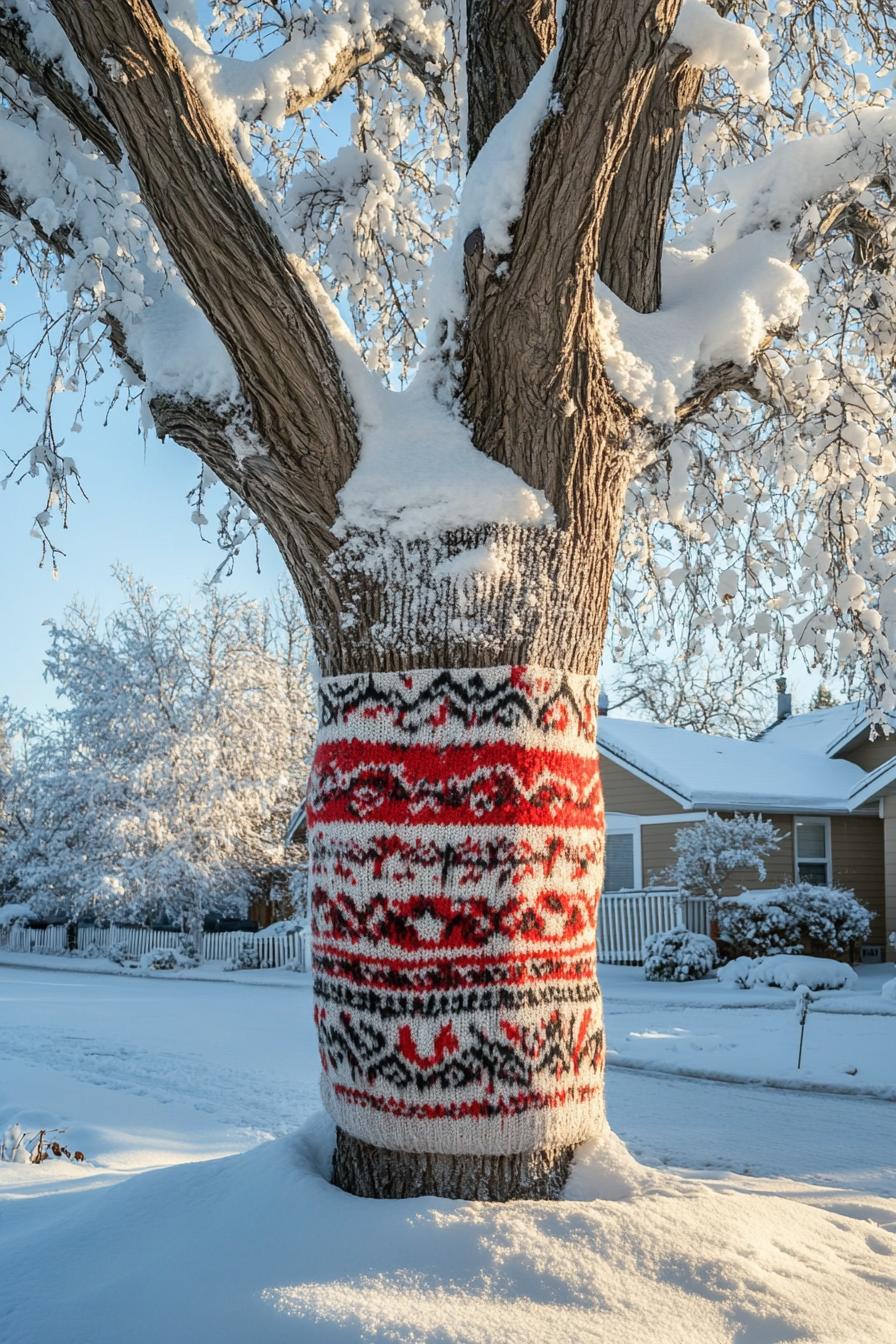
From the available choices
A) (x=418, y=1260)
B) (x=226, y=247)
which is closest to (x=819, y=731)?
(x=226, y=247)

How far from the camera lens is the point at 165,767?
26.7 metres

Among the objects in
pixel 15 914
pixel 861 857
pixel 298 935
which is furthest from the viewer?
pixel 15 914

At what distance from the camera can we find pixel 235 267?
326cm

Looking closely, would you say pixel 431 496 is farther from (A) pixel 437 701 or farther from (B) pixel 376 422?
(A) pixel 437 701

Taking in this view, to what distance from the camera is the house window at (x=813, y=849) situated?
22312mm

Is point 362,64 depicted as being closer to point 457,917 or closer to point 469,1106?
point 457,917

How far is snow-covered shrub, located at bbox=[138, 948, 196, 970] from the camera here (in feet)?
81.4

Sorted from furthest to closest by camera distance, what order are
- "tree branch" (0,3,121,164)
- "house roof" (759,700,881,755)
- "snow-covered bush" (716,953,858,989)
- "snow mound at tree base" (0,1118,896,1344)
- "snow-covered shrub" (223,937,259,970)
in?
"snow-covered shrub" (223,937,259,970), "house roof" (759,700,881,755), "snow-covered bush" (716,953,858,989), "tree branch" (0,3,121,164), "snow mound at tree base" (0,1118,896,1344)

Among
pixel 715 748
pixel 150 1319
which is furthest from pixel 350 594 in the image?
pixel 715 748

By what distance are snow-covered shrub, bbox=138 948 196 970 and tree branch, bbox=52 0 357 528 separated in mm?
23208

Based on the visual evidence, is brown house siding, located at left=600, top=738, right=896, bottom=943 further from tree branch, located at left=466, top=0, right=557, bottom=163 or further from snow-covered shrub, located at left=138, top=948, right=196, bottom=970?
tree branch, located at left=466, top=0, right=557, bottom=163

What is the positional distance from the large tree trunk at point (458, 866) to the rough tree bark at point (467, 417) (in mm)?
11

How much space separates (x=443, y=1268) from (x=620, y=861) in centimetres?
2084

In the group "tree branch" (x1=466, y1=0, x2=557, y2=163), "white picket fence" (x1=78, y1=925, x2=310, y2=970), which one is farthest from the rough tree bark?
"white picket fence" (x1=78, y1=925, x2=310, y2=970)
